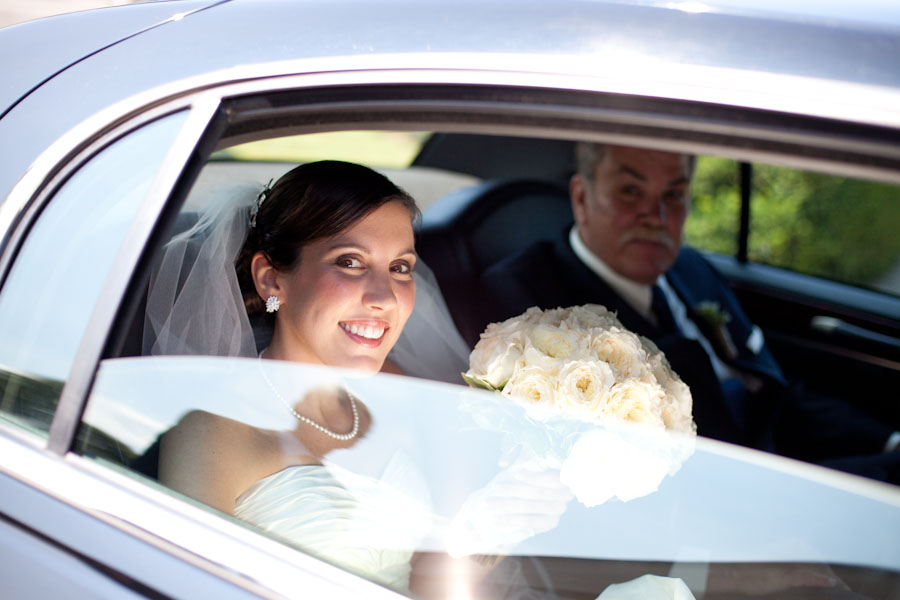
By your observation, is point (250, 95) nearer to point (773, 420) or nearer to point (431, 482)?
point (431, 482)

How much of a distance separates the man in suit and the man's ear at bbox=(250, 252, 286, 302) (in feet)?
2.99

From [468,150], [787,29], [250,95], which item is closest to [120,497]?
[250,95]

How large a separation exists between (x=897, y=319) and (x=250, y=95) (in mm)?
3214

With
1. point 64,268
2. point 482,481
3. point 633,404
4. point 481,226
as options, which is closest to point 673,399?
point 633,404

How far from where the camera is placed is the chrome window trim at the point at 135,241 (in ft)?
4.01

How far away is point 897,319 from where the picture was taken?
11.7 feet

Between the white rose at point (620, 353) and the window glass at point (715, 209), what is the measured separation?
2752mm

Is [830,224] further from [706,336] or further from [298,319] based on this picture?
[298,319]

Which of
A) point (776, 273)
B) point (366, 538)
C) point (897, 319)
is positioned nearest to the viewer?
point (366, 538)

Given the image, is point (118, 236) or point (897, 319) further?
point (897, 319)

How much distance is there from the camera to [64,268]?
1303 mm

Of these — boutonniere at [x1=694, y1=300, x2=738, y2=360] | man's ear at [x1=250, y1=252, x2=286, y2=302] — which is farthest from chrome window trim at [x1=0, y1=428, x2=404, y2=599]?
boutonniere at [x1=694, y1=300, x2=738, y2=360]

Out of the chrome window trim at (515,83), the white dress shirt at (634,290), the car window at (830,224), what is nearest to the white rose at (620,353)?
the chrome window trim at (515,83)

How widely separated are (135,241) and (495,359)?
2.03 ft
